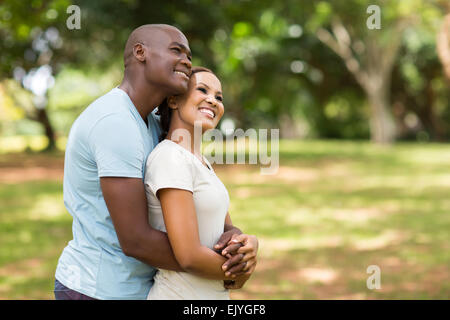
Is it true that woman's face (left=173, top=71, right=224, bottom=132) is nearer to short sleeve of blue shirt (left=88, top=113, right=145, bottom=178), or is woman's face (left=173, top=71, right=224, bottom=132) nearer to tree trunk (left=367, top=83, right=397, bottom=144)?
short sleeve of blue shirt (left=88, top=113, right=145, bottom=178)

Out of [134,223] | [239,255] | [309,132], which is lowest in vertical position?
[239,255]

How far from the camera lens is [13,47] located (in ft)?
66.7

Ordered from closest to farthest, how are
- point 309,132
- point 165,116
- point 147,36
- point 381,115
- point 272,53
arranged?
1. point 147,36
2. point 165,116
3. point 381,115
4. point 272,53
5. point 309,132

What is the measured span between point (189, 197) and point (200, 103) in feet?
1.59

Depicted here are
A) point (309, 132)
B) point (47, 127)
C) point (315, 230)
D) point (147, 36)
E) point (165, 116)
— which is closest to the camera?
point (147, 36)

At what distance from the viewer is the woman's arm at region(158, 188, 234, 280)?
2.20 meters

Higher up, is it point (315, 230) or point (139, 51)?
point (315, 230)

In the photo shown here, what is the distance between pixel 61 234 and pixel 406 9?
2055 centimetres

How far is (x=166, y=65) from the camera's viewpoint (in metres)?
2.40

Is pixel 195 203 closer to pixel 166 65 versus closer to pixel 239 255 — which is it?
pixel 239 255

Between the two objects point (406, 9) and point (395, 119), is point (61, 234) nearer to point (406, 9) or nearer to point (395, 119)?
point (406, 9)

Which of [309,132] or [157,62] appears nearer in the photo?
[157,62]

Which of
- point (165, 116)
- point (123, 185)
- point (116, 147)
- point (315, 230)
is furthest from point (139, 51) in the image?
point (315, 230)

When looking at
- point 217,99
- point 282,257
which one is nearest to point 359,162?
point 282,257
